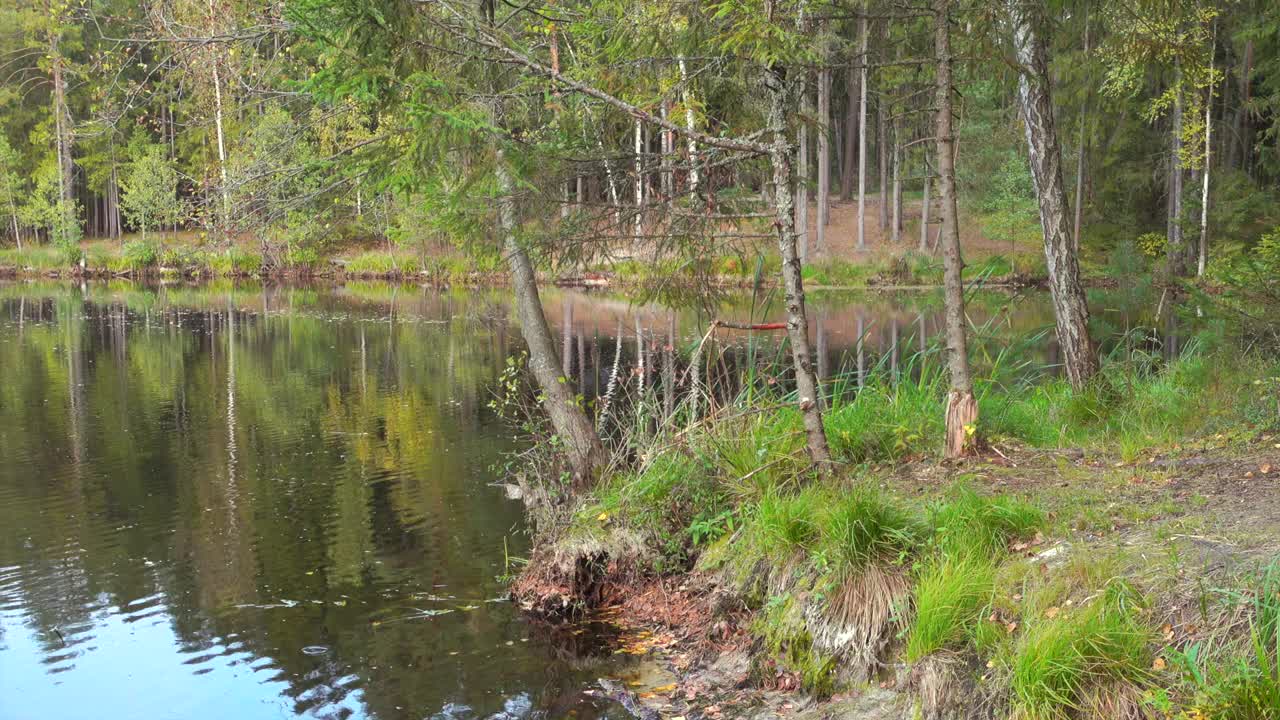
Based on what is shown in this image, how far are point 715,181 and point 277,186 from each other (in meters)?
4.23

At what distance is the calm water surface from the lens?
6.36 m

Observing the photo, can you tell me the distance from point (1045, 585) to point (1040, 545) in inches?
24.7

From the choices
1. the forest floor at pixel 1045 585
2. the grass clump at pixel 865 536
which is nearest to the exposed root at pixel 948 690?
the forest floor at pixel 1045 585

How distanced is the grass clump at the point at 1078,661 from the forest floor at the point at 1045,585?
51 mm

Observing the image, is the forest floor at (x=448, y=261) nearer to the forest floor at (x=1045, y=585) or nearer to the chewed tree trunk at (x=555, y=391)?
the chewed tree trunk at (x=555, y=391)

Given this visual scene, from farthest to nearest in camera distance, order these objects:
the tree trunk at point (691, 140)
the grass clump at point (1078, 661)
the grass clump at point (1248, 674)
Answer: the tree trunk at point (691, 140), the grass clump at point (1078, 661), the grass clump at point (1248, 674)

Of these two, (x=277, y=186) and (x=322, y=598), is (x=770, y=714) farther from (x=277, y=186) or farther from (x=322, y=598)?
(x=277, y=186)

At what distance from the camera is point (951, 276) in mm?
7543

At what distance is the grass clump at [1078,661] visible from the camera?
168 inches

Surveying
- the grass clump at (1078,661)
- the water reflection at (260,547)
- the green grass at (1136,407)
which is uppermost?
the green grass at (1136,407)

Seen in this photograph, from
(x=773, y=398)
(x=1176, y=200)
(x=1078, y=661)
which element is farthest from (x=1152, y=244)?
(x=1078, y=661)

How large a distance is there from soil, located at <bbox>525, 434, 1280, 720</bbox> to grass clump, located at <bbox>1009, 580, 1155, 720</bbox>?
0.16 metres

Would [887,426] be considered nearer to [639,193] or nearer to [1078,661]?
[639,193]

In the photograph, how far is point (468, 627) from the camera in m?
7.18
